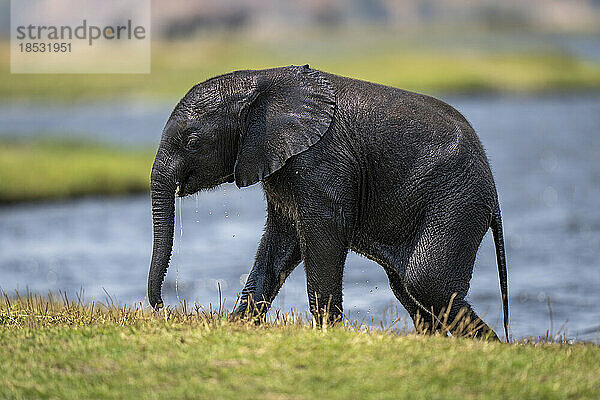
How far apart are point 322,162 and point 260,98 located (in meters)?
0.93

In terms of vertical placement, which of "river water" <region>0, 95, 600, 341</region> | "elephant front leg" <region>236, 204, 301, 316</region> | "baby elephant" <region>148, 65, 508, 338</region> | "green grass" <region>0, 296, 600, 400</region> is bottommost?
"river water" <region>0, 95, 600, 341</region>

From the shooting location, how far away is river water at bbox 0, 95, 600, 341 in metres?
17.9

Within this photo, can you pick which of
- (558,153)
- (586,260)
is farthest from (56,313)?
(558,153)

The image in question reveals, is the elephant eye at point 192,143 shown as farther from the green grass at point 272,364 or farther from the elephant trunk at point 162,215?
the green grass at point 272,364

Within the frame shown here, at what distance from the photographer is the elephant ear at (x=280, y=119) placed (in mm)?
9812

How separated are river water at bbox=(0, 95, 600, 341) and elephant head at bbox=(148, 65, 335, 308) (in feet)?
3.60

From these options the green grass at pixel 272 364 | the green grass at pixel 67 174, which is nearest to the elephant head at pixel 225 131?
the green grass at pixel 272 364

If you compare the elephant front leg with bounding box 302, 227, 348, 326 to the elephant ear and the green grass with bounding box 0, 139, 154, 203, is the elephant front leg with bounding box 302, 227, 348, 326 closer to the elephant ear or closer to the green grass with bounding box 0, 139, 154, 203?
the elephant ear

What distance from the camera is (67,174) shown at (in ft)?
118

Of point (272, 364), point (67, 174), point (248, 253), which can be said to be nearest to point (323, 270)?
point (272, 364)

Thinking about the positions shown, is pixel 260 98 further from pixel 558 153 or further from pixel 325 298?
pixel 558 153

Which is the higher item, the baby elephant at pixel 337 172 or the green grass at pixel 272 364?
the baby elephant at pixel 337 172

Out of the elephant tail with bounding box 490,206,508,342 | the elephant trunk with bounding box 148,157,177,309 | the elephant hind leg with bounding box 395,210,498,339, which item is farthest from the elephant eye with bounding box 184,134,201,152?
the elephant tail with bounding box 490,206,508,342

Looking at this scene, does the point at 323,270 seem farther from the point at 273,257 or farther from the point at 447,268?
the point at 447,268
